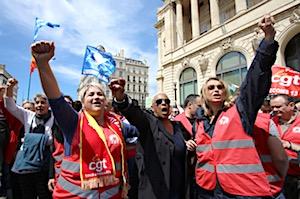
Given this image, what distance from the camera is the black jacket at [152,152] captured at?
2707 millimetres

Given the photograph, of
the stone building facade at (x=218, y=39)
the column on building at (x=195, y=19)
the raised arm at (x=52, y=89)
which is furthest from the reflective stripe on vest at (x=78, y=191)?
the column on building at (x=195, y=19)

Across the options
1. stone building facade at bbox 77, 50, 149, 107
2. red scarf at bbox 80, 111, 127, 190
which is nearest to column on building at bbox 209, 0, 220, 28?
red scarf at bbox 80, 111, 127, 190

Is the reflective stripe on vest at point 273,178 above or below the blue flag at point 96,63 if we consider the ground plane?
below

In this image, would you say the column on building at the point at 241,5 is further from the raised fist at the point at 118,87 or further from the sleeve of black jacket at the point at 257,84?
the raised fist at the point at 118,87

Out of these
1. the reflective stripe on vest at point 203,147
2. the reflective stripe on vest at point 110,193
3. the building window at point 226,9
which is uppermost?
the building window at point 226,9

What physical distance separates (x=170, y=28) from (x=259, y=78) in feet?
95.9

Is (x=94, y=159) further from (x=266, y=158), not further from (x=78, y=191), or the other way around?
(x=266, y=158)

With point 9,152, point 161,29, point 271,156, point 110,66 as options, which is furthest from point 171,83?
point 271,156

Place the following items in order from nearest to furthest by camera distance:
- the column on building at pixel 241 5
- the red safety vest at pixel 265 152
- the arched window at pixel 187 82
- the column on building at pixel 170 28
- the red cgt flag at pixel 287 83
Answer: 1. the red safety vest at pixel 265 152
2. the red cgt flag at pixel 287 83
3. the column on building at pixel 241 5
4. the arched window at pixel 187 82
5. the column on building at pixel 170 28

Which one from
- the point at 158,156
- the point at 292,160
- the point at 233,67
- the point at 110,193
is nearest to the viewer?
the point at 110,193

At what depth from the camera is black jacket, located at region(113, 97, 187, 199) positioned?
2707mm

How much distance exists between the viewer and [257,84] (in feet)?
6.84

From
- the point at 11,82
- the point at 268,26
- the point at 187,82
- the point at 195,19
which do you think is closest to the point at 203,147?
the point at 268,26

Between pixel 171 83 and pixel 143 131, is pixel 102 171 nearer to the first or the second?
pixel 143 131
